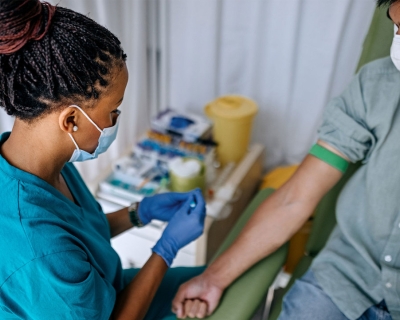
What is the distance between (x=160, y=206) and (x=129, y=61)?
2.74 ft

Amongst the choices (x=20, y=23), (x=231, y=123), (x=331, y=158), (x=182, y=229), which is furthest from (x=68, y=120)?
(x=231, y=123)

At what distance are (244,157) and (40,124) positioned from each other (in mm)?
1228

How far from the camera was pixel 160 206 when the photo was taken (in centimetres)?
120

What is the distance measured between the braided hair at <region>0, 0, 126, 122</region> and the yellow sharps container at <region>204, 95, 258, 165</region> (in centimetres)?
99

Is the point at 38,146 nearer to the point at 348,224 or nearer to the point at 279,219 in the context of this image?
the point at 279,219

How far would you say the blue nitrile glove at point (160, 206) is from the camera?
119 centimetres

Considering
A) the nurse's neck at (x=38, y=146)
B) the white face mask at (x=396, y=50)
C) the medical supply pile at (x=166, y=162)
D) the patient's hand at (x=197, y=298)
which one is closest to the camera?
the nurse's neck at (x=38, y=146)

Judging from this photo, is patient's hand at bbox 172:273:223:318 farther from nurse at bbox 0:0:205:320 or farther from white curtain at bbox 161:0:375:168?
white curtain at bbox 161:0:375:168

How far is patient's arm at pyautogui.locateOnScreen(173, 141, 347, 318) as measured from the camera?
1.07m

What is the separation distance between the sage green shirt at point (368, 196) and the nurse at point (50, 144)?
1.89ft

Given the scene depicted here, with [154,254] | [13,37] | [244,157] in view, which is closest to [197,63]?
[244,157]

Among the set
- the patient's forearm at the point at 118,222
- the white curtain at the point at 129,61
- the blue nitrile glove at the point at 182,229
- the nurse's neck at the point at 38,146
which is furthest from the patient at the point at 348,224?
the white curtain at the point at 129,61

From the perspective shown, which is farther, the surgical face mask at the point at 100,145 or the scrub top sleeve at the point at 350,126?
the scrub top sleeve at the point at 350,126

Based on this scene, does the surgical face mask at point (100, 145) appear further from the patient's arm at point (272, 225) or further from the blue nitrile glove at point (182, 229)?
the patient's arm at point (272, 225)
